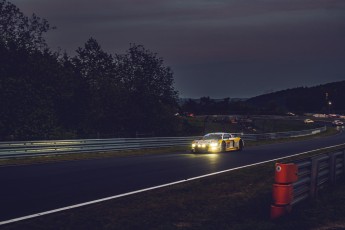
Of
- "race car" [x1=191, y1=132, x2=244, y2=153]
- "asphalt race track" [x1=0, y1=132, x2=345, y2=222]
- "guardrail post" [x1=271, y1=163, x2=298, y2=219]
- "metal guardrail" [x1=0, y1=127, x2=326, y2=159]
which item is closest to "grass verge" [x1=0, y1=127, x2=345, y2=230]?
"guardrail post" [x1=271, y1=163, x2=298, y2=219]

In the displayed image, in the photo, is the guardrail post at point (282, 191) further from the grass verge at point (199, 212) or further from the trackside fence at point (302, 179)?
the grass verge at point (199, 212)

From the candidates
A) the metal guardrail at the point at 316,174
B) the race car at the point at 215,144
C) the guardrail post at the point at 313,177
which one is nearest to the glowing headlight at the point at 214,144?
the race car at the point at 215,144

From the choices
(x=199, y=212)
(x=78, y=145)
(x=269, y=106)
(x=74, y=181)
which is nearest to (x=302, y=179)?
(x=199, y=212)

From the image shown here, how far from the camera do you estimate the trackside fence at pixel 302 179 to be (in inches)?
306

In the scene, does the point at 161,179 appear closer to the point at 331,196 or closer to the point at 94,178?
the point at 94,178

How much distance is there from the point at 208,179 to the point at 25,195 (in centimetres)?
489

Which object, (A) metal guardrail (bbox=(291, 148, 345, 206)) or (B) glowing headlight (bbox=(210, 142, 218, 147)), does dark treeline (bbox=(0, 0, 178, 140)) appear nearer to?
(B) glowing headlight (bbox=(210, 142, 218, 147))

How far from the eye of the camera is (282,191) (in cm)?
778

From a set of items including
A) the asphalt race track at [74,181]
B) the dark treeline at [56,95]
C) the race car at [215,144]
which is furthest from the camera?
the dark treeline at [56,95]

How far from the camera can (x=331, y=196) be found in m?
9.90

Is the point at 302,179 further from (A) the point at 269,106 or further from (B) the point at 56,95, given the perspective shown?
(A) the point at 269,106

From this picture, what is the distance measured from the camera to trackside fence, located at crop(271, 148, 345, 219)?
777 centimetres

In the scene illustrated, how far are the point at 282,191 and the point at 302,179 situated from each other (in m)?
1.30

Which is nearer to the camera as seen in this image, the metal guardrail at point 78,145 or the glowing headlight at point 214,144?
the metal guardrail at point 78,145
